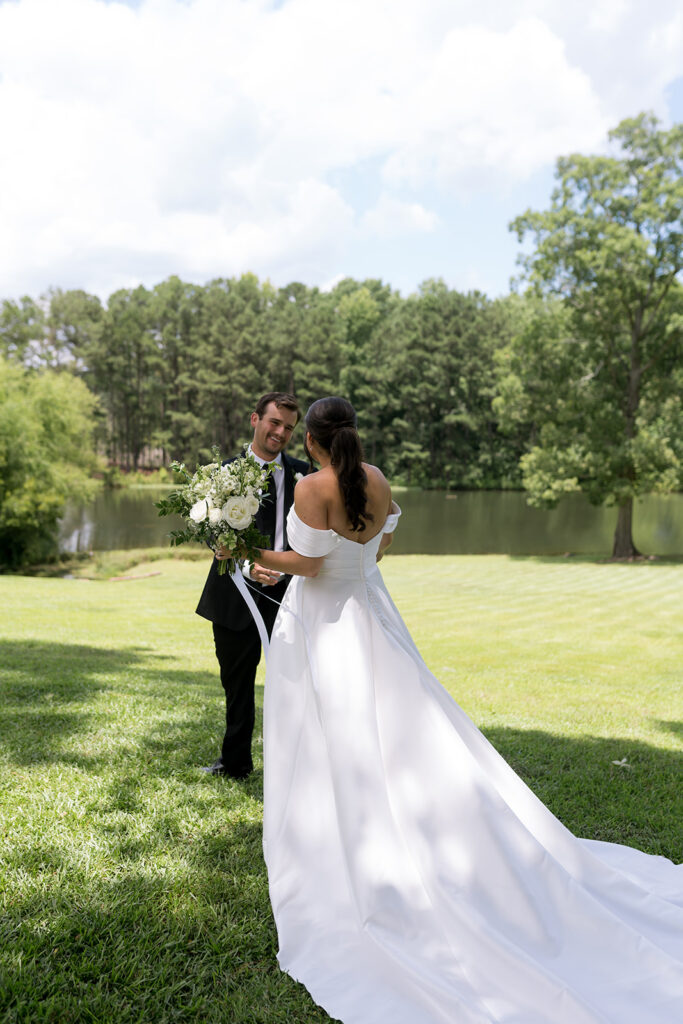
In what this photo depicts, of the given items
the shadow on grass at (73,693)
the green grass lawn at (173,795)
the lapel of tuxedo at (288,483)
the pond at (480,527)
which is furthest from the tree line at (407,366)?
the lapel of tuxedo at (288,483)

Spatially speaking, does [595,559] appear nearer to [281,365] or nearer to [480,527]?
[480,527]

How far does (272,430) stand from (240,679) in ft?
5.16

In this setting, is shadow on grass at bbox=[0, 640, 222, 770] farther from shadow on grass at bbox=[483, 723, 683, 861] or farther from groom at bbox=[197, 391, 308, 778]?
shadow on grass at bbox=[483, 723, 683, 861]

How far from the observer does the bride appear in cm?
250

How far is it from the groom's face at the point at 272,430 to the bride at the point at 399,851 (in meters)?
1.10

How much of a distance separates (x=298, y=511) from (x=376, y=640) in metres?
0.70

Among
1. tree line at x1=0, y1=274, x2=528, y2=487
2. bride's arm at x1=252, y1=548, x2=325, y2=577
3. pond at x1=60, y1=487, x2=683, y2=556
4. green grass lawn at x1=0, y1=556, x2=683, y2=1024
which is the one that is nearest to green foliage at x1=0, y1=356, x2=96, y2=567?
pond at x1=60, y1=487, x2=683, y2=556

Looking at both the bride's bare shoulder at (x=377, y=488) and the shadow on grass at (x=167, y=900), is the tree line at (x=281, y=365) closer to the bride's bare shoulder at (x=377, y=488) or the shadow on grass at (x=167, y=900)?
the shadow on grass at (x=167, y=900)

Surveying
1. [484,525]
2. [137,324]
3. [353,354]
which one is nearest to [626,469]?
[484,525]

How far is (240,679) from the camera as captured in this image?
→ 4.32 m

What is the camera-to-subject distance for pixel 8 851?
130 inches

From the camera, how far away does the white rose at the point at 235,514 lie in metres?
3.32

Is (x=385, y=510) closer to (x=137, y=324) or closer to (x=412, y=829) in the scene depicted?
(x=412, y=829)

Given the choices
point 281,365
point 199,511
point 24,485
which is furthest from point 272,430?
point 281,365
